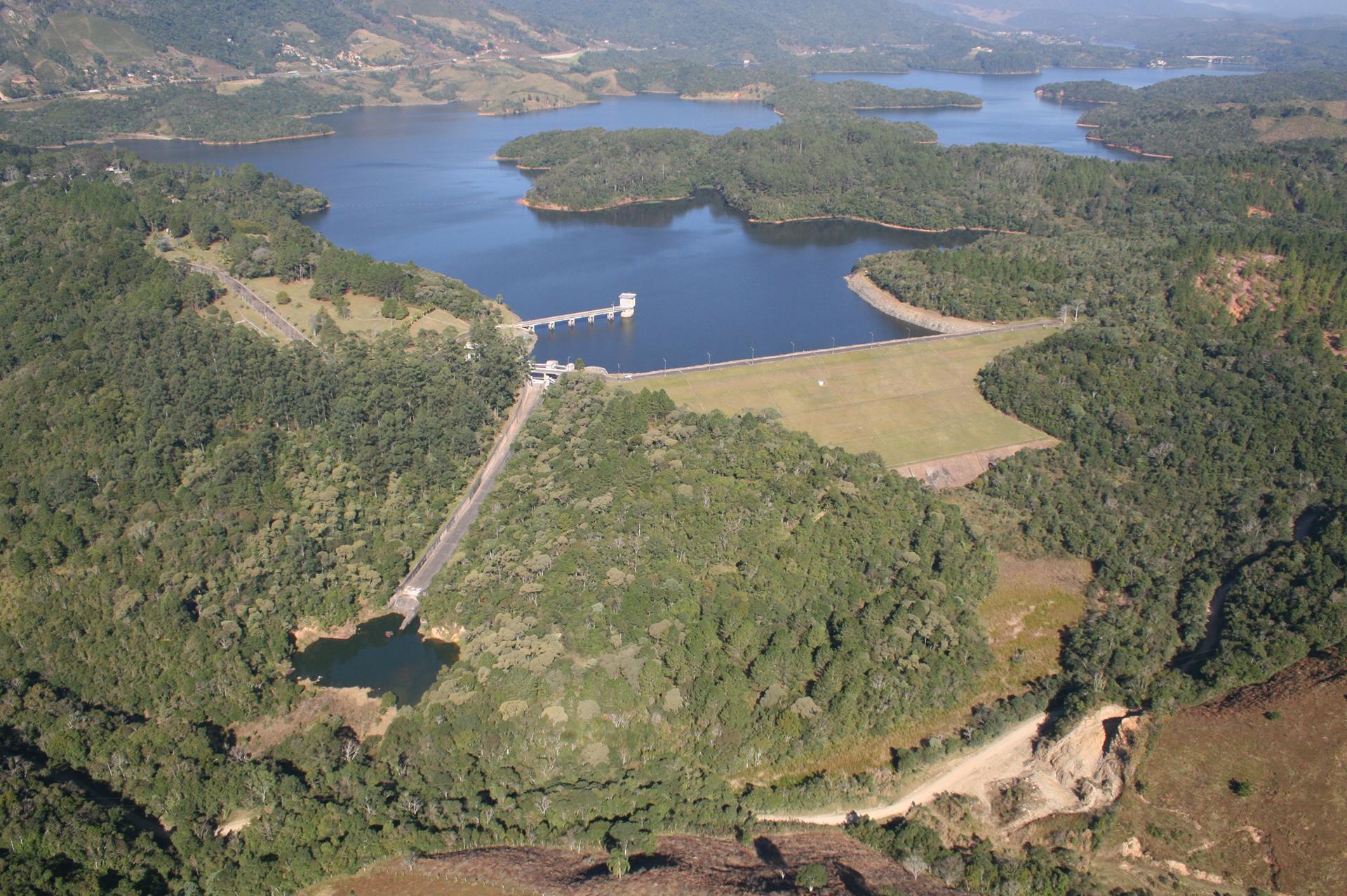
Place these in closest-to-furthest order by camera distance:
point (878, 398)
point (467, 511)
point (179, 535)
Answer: point (179, 535) < point (467, 511) < point (878, 398)

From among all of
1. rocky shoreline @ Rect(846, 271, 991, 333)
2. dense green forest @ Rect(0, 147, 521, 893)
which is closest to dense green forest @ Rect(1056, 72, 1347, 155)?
rocky shoreline @ Rect(846, 271, 991, 333)

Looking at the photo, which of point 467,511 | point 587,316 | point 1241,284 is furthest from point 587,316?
point 1241,284

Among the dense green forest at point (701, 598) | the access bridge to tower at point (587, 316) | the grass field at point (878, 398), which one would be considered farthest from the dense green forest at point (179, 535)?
the grass field at point (878, 398)

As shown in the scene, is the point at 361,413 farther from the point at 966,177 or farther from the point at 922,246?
the point at 966,177

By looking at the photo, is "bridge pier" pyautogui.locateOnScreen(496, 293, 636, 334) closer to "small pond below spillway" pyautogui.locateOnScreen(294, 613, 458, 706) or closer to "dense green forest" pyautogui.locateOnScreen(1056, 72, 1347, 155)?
"small pond below spillway" pyautogui.locateOnScreen(294, 613, 458, 706)

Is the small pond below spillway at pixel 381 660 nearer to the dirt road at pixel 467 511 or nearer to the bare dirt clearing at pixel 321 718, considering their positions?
the bare dirt clearing at pixel 321 718

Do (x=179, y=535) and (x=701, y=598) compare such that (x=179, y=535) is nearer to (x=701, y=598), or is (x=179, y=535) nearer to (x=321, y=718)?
(x=321, y=718)
